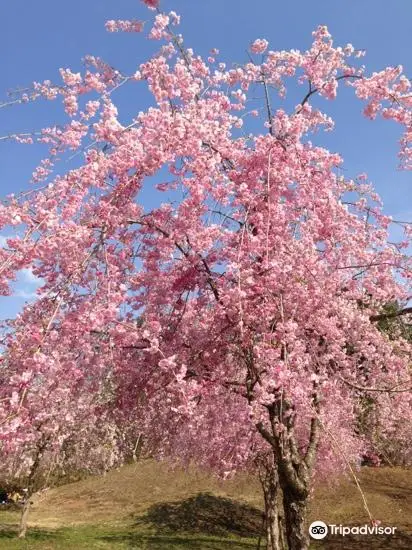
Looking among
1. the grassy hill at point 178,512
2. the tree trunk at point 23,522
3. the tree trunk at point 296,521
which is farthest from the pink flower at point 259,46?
the tree trunk at point 23,522

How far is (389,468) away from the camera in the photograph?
2520 cm

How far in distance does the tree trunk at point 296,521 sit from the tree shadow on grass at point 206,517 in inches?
582

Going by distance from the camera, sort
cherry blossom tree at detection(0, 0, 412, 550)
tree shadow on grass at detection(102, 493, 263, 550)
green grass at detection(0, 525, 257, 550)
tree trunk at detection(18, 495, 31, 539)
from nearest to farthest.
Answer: cherry blossom tree at detection(0, 0, 412, 550), green grass at detection(0, 525, 257, 550), tree shadow on grass at detection(102, 493, 263, 550), tree trunk at detection(18, 495, 31, 539)

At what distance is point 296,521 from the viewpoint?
6.45 m

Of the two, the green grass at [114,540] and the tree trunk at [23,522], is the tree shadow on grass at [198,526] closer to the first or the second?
the green grass at [114,540]

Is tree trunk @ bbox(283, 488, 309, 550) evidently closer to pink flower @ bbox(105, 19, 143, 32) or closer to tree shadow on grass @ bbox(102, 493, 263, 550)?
pink flower @ bbox(105, 19, 143, 32)

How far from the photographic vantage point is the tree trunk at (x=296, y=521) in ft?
21.0

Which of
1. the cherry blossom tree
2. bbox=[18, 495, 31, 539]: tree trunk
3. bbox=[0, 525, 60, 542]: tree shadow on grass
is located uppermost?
the cherry blossom tree

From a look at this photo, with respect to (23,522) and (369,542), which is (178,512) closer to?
(23,522)

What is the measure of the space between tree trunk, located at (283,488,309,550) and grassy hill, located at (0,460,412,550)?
11.5 metres

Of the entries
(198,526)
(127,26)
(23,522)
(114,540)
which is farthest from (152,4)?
(198,526)

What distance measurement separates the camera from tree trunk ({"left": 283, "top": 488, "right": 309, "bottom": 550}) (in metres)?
6.39

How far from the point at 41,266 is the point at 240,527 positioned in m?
18.4

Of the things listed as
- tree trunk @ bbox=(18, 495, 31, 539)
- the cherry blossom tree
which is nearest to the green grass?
tree trunk @ bbox=(18, 495, 31, 539)
